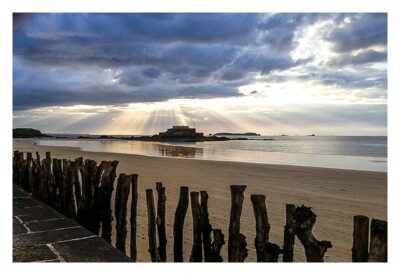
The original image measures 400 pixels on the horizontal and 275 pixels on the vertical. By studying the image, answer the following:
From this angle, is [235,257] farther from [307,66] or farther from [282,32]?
[307,66]

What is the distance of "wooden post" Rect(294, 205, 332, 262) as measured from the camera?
216cm

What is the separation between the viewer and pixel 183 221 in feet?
9.91

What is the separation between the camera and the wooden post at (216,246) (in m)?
2.63

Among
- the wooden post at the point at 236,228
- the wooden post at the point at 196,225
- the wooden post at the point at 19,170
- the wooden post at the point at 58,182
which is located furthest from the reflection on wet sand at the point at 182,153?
the wooden post at the point at 236,228

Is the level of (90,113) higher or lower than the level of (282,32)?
lower

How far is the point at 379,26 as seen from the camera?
367cm

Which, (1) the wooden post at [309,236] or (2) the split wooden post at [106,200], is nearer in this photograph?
(1) the wooden post at [309,236]

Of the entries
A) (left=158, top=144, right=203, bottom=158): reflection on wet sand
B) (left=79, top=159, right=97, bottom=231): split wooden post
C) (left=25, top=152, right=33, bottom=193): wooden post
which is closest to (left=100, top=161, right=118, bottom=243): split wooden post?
(left=79, top=159, right=97, bottom=231): split wooden post

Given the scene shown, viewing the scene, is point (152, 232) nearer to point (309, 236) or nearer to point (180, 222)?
point (180, 222)

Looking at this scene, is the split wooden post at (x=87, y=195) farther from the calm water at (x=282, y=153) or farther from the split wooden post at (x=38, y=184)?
the calm water at (x=282, y=153)

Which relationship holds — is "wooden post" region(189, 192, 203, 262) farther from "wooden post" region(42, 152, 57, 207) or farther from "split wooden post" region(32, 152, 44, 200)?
"split wooden post" region(32, 152, 44, 200)
